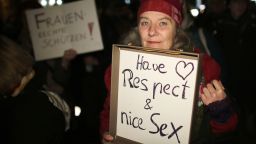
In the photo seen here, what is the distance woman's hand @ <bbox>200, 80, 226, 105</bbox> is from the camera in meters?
1.85

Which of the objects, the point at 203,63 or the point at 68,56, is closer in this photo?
the point at 203,63

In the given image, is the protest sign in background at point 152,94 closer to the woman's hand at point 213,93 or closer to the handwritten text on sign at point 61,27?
the woman's hand at point 213,93

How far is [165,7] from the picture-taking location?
201cm

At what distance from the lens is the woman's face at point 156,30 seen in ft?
6.54

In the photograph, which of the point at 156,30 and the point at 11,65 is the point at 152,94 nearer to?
the point at 156,30

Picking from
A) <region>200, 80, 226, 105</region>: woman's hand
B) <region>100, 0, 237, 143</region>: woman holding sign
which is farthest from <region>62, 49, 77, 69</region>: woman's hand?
<region>200, 80, 226, 105</region>: woman's hand

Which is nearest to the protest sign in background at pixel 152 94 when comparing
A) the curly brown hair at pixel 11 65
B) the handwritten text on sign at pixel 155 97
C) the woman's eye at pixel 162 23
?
the handwritten text on sign at pixel 155 97

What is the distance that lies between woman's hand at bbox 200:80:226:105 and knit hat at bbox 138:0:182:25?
0.42 meters

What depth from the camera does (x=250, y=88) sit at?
465 cm

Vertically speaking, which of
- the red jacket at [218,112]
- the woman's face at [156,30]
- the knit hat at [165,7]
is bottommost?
the red jacket at [218,112]

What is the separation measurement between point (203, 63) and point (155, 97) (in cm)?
32

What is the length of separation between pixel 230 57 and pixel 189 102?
290cm

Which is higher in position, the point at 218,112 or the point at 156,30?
the point at 156,30

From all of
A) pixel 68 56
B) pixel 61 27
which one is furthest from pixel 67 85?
pixel 61 27
